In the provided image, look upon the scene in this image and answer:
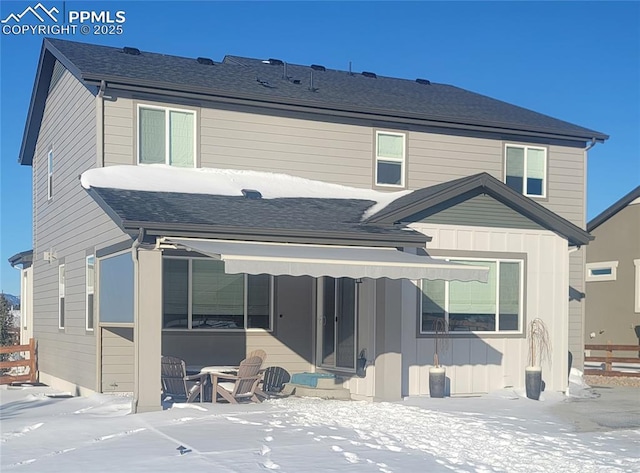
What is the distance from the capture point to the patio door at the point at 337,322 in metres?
15.4

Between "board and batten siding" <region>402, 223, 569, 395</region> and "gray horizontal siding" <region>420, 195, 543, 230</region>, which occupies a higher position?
"gray horizontal siding" <region>420, 195, 543, 230</region>

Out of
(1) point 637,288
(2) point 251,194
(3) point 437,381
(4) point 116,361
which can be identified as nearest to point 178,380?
(4) point 116,361

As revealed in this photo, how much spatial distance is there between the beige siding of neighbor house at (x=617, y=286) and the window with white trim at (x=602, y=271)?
0.33 feet

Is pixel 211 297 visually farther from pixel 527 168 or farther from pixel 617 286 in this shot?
pixel 617 286

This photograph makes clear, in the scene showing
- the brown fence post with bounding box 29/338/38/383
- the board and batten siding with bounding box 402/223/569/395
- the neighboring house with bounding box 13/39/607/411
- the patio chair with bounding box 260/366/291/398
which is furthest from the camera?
the brown fence post with bounding box 29/338/38/383

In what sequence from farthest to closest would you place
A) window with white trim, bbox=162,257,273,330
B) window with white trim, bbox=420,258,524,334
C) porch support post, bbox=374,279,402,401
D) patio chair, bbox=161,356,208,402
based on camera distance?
window with white trim, bbox=162,257,273,330 < window with white trim, bbox=420,258,524,334 < porch support post, bbox=374,279,402,401 < patio chair, bbox=161,356,208,402

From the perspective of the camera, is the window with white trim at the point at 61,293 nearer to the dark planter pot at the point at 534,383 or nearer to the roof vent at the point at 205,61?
the roof vent at the point at 205,61

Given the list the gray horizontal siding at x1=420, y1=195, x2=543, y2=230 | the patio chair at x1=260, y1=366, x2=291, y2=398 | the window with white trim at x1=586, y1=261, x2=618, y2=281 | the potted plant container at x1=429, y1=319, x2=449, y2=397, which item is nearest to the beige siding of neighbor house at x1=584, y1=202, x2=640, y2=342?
the window with white trim at x1=586, y1=261, x2=618, y2=281

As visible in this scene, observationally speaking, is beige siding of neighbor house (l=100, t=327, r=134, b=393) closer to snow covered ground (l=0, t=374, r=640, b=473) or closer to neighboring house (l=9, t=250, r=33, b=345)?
snow covered ground (l=0, t=374, r=640, b=473)

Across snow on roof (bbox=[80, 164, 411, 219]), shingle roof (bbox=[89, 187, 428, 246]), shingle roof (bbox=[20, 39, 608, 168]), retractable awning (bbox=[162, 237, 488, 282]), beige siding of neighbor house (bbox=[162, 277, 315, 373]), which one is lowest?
beige siding of neighbor house (bbox=[162, 277, 315, 373])

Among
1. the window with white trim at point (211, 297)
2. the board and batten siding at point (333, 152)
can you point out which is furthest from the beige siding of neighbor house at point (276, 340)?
the board and batten siding at point (333, 152)

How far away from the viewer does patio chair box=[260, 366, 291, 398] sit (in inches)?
645

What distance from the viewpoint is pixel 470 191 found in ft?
51.0

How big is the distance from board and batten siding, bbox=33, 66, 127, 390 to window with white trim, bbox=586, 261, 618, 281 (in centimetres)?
1742
